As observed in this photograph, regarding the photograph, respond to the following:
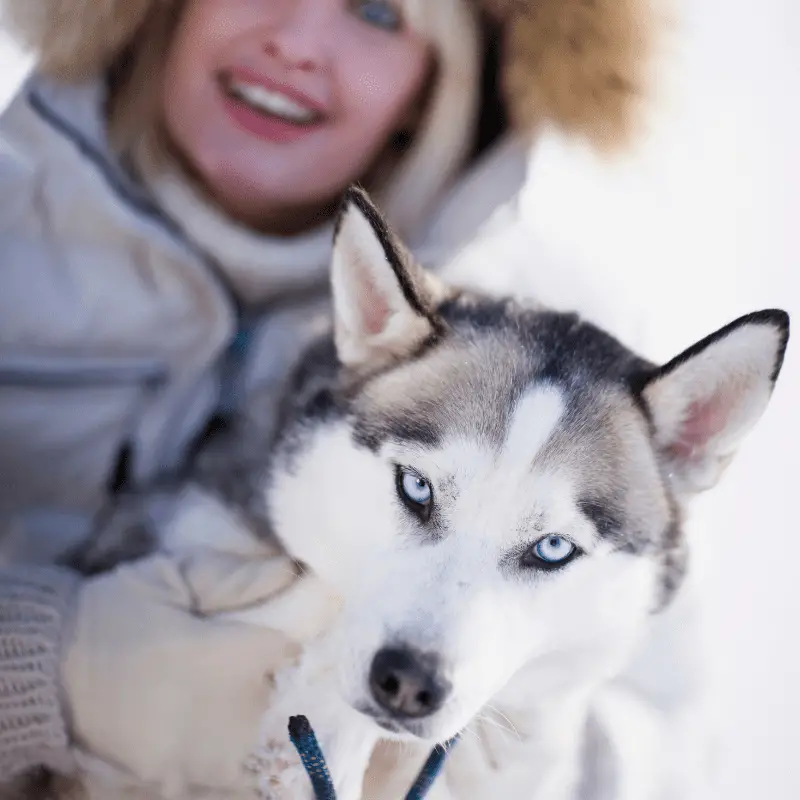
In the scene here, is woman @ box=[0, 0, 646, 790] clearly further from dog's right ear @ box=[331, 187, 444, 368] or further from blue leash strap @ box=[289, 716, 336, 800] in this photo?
dog's right ear @ box=[331, 187, 444, 368]

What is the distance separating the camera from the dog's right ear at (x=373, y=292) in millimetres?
571

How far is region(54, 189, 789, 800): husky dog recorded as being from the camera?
547mm

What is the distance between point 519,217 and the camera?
0.86 m

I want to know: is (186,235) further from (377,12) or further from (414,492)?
(414,492)

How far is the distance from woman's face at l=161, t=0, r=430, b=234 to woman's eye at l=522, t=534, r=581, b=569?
0.52 meters

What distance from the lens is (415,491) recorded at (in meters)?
0.58

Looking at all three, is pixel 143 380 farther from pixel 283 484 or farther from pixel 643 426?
pixel 643 426

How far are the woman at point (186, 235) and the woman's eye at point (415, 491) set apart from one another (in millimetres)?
183

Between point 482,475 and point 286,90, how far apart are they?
512 millimetres

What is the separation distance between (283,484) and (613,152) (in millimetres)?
532

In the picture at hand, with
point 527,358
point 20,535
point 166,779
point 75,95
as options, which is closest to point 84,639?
point 166,779

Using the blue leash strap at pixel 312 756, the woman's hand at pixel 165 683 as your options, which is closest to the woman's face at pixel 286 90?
the woman's hand at pixel 165 683

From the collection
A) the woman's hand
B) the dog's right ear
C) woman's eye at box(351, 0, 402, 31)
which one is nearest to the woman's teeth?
woman's eye at box(351, 0, 402, 31)

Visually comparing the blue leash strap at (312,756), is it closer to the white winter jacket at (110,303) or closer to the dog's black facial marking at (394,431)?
the dog's black facial marking at (394,431)
